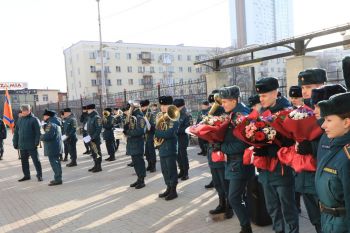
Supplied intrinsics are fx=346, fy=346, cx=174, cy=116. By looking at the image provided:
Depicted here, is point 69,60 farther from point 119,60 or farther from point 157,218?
point 157,218

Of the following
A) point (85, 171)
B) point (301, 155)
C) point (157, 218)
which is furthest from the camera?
point (85, 171)

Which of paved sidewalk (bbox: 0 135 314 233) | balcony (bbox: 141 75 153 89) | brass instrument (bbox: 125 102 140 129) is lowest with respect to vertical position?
paved sidewalk (bbox: 0 135 314 233)

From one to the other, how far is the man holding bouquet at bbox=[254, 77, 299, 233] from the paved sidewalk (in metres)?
0.88

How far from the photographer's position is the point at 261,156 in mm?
3783

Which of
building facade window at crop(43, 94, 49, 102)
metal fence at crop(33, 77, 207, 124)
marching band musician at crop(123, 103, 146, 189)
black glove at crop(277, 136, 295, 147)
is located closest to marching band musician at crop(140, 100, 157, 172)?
marching band musician at crop(123, 103, 146, 189)

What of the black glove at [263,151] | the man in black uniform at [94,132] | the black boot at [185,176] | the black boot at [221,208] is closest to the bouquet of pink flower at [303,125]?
the black glove at [263,151]

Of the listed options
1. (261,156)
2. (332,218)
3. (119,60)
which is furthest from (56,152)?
(119,60)

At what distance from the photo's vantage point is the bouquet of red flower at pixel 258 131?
142 inches

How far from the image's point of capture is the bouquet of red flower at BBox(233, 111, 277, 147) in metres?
3.62

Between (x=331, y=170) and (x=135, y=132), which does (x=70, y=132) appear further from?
(x=331, y=170)

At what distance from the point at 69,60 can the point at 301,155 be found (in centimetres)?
5567

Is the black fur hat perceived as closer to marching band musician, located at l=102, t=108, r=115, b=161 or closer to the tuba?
the tuba

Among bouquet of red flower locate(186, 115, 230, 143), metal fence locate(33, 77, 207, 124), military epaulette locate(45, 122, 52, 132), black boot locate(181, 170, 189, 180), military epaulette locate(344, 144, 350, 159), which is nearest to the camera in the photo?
military epaulette locate(344, 144, 350, 159)

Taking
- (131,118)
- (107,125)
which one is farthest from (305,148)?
(107,125)
